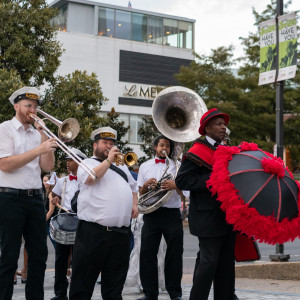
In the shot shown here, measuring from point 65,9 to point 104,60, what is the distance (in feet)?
16.3

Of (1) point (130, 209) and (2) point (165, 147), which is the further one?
(2) point (165, 147)

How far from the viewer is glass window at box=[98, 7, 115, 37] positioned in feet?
164

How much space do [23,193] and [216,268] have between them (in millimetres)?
1981

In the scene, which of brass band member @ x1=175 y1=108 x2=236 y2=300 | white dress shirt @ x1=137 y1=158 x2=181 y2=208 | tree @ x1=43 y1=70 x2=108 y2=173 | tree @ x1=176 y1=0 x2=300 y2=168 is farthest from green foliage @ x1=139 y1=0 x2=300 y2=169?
brass band member @ x1=175 y1=108 x2=236 y2=300

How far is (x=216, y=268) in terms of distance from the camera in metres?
6.18

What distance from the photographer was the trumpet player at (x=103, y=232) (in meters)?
6.02

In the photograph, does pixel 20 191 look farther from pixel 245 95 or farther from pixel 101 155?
pixel 245 95

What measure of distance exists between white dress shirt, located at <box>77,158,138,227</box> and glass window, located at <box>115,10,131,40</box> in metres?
45.3

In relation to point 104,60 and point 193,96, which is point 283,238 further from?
point 104,60

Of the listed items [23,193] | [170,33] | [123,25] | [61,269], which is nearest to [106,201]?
[23,193]

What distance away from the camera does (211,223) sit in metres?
6.04

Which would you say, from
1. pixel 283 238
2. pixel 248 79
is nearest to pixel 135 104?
pixel 248 79

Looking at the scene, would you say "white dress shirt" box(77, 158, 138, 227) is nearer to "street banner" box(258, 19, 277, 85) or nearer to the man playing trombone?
the man playing trombone

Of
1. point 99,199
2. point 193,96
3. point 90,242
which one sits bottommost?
point 90,242
